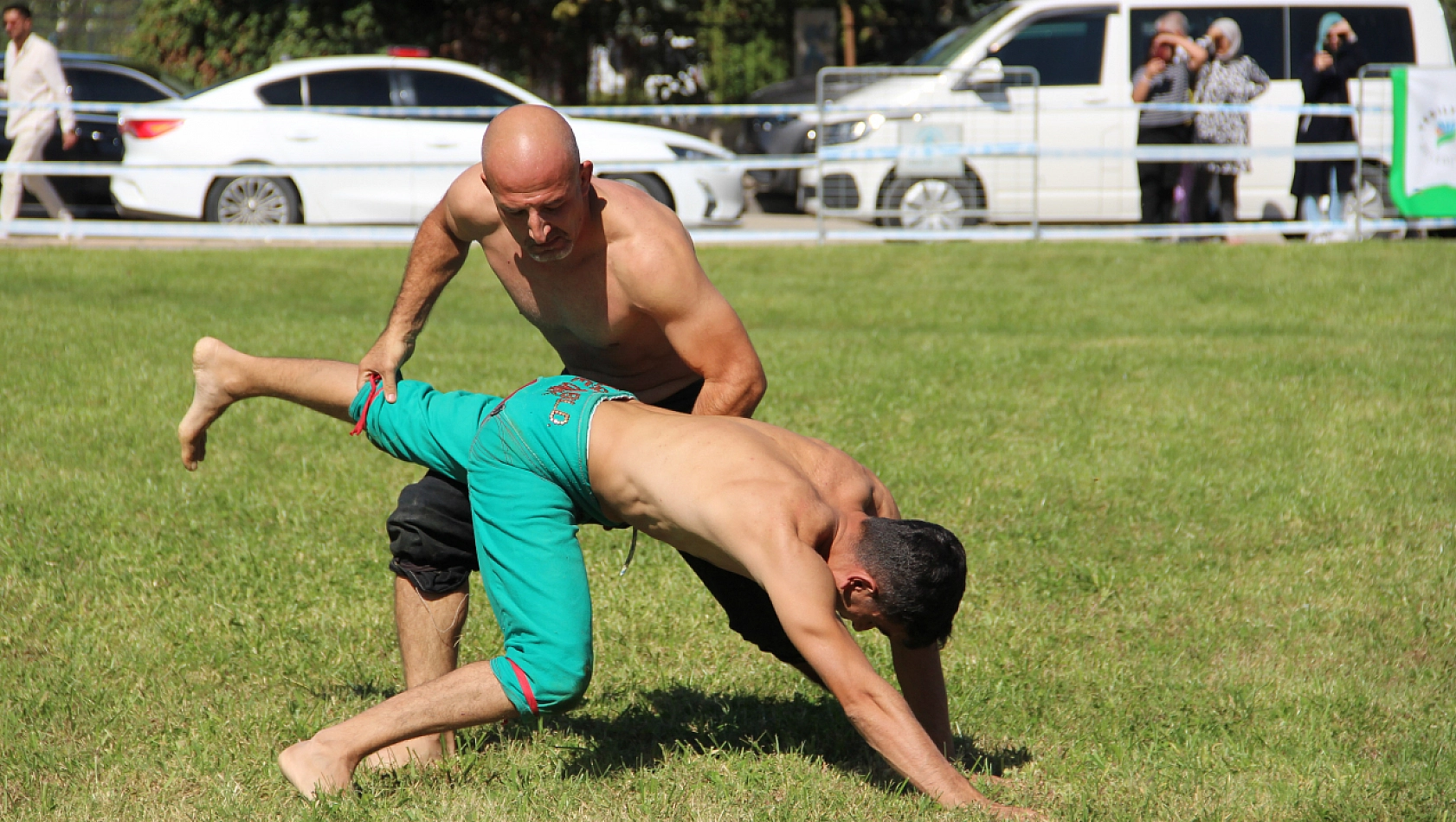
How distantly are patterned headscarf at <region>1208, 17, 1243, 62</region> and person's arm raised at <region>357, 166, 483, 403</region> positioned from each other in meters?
10.9

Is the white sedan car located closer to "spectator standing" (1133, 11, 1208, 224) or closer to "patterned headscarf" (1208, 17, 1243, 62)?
"spectator standing" (1133, 11, 1208, 224)

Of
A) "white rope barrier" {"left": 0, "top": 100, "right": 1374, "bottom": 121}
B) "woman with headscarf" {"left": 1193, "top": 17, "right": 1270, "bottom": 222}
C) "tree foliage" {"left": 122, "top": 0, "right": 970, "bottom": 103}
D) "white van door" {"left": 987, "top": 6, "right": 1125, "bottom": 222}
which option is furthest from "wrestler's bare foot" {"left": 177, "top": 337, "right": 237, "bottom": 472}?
"tree foliage" {"left": 122, "top": 0, "right": 970, "bottom": 103}

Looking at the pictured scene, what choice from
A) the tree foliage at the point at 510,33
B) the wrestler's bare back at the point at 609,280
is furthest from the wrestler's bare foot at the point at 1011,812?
the tree foliage at the point at 510,33

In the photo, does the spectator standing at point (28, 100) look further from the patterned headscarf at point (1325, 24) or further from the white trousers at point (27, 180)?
the patterned headscarf at point (1325, 24)

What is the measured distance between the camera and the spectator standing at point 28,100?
1248 cm

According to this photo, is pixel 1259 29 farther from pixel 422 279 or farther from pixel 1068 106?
pixel 422 279

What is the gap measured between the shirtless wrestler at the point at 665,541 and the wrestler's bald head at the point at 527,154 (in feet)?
1.85

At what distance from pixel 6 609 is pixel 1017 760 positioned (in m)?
3.53

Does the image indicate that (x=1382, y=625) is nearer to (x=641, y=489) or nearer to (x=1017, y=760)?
(x=1017, y=760)

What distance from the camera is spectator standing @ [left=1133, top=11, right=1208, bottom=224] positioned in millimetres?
13016

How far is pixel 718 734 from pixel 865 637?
98cm

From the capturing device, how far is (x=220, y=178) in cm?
1298

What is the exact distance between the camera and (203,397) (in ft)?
15.0

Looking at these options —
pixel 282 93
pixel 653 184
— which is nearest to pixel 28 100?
pixel 282 93
